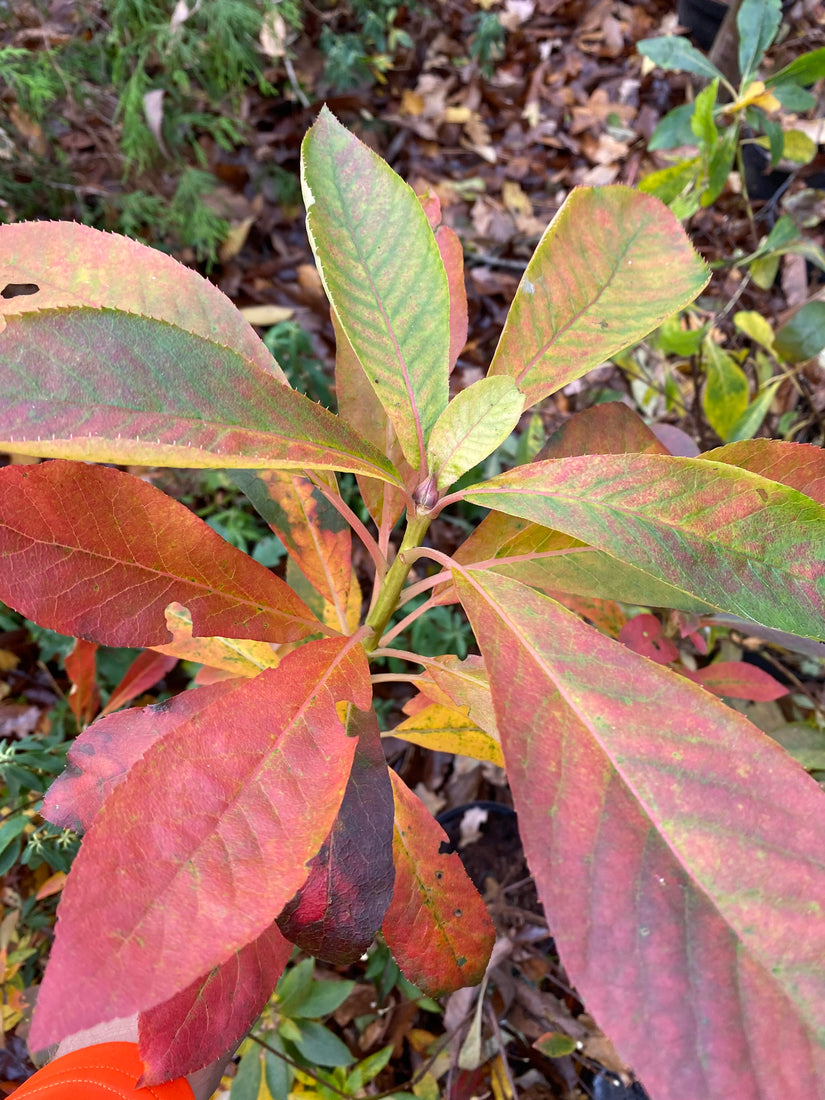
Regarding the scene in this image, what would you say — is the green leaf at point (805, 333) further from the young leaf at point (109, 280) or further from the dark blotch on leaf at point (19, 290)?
the dark blotch on leaf at point (19, 290)

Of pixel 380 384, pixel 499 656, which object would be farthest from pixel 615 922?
pixel 380 384

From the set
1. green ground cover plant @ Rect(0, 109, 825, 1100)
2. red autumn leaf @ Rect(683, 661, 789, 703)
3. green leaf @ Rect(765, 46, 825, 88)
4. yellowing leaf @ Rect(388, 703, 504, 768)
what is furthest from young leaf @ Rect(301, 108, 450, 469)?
green leaf @ Rect(765, 46, 825, 88)

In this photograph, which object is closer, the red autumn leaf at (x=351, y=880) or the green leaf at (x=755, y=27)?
the red autumn leaf at (x=351, y=880)

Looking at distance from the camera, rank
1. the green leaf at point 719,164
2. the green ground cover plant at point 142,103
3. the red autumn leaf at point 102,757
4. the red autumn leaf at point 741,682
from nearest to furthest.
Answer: the red autumn leaf at point 102,757 → the red autumn leaf at point 741,682 → the green leaf at point 719,164 → the green ground cover plant at point 142,103

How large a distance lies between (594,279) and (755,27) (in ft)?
4.74

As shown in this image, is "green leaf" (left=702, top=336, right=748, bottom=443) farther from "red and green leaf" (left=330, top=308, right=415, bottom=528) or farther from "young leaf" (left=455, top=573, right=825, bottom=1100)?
"young leaf" (left=455, top=573, right=825, bottom=1100)

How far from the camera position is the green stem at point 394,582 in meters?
0.71

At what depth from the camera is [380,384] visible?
66cm

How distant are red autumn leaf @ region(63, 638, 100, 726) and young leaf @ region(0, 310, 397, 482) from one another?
88cm

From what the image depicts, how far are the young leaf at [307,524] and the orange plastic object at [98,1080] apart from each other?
523 millimetres

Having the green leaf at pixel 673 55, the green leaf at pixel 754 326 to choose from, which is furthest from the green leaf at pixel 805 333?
the green leaf at pixel 673 55

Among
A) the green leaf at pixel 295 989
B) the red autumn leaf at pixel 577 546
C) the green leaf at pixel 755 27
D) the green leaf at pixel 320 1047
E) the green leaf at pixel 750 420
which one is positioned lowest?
the green leaf at pixel 320 1047

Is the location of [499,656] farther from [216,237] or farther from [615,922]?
[216,237]

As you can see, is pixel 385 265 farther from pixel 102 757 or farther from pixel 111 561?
pixel 102 757
